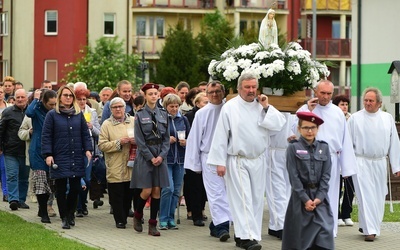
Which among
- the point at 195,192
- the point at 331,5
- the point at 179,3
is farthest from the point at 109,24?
the point at 195,192

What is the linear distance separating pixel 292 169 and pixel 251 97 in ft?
6.71

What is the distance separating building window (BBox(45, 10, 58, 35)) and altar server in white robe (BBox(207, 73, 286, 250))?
5480 centimetres

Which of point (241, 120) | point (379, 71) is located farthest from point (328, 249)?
point (379, 71)

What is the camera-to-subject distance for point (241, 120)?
14516 millimetres

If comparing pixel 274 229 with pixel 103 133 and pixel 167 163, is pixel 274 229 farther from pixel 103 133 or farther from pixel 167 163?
pixel 103 133

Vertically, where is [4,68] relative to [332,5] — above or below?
below

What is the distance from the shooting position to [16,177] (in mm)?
19234

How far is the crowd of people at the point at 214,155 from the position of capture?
14531 millimetres

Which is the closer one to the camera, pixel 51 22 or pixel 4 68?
pixel 51 22

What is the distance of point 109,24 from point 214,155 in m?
55.3

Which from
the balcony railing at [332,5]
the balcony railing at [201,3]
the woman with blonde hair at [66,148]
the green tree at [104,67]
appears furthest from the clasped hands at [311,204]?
the balcony railing at [332,5]

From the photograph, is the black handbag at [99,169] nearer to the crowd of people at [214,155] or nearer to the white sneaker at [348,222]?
the crowd of people at [214,155]

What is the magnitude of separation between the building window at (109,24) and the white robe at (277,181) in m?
53.3

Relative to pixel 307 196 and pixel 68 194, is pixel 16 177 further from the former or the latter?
pixel 307 196
